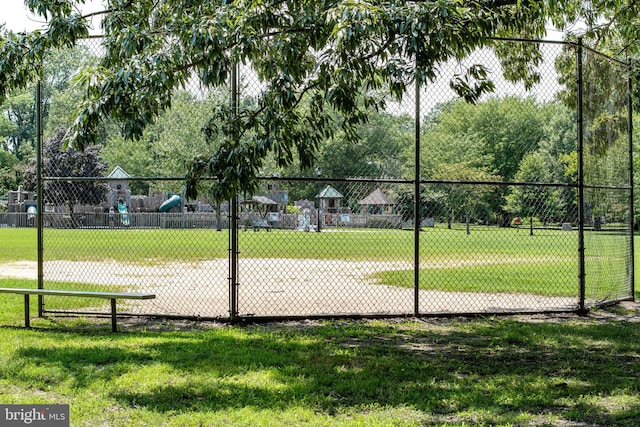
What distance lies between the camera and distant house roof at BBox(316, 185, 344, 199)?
9172 mm

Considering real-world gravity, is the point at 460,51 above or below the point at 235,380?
above

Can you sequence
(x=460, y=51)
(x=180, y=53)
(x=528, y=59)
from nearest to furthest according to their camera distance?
(x=460, y=51) → (x=180, y=53) → (x=528, y=59)

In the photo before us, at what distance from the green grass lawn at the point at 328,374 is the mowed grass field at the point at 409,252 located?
2447 millimetres

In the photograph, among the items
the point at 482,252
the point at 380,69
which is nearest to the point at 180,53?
the point at 380,69

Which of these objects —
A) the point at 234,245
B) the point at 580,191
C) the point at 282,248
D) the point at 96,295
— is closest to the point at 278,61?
the point at 234,245

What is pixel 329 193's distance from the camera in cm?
934

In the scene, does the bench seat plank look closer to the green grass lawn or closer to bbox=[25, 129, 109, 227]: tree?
the green grass lawn

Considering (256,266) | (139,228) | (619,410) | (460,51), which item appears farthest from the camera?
(256,266)

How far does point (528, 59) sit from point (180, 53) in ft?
25.7

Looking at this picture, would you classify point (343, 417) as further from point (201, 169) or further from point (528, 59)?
point (528, 59)

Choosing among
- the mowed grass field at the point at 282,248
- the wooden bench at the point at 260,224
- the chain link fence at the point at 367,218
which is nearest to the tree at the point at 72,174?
the chain link fence at the point at 367,218

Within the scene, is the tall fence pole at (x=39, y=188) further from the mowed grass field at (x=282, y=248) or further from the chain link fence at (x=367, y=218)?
the mowed grass field at (x=282, y=248)

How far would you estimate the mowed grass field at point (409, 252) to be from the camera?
10.5 m

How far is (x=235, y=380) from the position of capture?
5.57 meters
